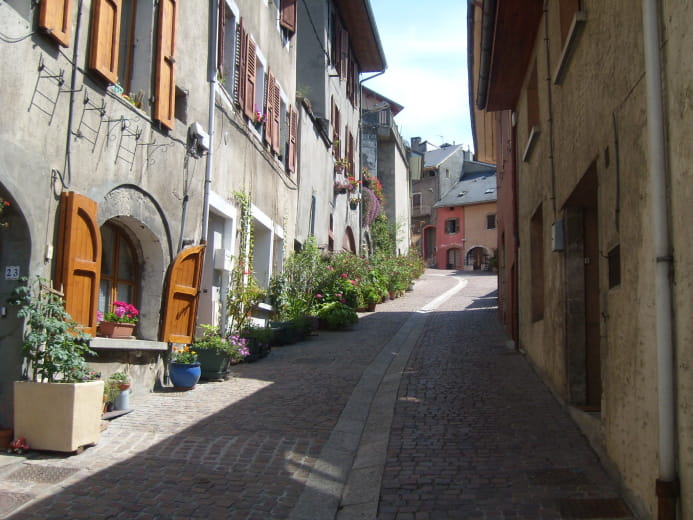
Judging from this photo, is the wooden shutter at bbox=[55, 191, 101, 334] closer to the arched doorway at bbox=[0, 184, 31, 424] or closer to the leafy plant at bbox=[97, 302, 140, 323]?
the arched doorway at bbox=[0, 184, 31, 424]

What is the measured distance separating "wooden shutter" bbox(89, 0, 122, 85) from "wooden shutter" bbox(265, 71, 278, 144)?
605cm

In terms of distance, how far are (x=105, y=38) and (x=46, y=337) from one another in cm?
303

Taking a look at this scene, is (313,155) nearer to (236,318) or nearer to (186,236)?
(236,318)

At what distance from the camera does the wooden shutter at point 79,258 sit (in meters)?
5.85

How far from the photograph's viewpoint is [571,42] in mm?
5770

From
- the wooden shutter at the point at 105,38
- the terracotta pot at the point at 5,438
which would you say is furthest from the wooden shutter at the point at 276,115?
the terracotta pot at the point at 5,438

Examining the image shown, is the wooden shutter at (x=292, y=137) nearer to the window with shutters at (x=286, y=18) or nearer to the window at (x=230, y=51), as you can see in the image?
the window with shutters at (x=286, y=18)

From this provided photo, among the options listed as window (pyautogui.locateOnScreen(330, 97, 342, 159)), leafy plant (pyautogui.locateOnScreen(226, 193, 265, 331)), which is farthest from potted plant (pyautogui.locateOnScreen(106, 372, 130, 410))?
window (pyautogui.locateOnScreen(330, 97, 342, 159))

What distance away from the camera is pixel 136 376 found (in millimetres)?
7391

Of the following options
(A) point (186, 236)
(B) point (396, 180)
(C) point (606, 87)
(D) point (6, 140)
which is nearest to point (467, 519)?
(C) point (606, 87)

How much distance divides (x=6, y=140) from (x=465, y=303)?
17.3 m

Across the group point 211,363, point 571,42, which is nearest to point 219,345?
point 211,363

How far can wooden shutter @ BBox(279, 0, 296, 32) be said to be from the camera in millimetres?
14203

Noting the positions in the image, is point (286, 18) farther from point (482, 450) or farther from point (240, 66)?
point (482, 450)
